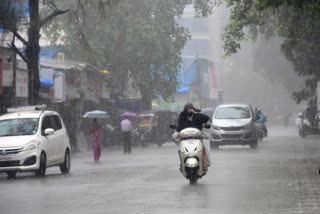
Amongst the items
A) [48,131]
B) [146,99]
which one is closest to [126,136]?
[48,131]

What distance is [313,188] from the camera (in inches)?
621

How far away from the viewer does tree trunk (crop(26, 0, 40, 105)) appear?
99.1 ft

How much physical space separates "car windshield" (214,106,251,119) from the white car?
1321cm

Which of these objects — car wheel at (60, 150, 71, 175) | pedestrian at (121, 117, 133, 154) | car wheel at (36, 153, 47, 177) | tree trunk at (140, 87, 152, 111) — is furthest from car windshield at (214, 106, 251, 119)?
tree trunk at (140, 87, 152, 111)

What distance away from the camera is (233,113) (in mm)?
36375

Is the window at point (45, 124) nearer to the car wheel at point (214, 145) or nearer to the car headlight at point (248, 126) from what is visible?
the car wheel at point (214, 145)

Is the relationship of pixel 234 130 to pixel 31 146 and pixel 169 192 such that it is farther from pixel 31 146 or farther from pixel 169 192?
pixel 169 192

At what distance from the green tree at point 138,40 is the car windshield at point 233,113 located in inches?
607

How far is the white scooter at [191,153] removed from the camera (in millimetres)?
17250

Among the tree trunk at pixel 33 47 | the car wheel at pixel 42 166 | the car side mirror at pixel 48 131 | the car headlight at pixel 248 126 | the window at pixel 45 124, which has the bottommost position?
the car wheel at pixel 42 166

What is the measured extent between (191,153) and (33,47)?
14898 mm

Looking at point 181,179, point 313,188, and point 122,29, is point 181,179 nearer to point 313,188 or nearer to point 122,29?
point 313,188

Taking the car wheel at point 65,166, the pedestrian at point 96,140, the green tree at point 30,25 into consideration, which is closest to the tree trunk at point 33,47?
the green tree at point 30,25

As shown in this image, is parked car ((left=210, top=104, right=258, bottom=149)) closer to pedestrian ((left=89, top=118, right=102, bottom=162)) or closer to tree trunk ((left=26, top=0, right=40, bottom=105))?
pedestrian ((left=89, top=118, right=102, bottom=162))
